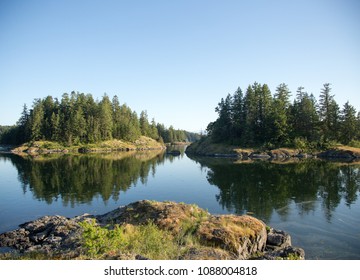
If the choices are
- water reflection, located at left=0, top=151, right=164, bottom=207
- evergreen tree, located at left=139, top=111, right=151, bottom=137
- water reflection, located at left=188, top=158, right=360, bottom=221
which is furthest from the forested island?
evergreen tree, located at left=139, top=111, right=151, bottom=137

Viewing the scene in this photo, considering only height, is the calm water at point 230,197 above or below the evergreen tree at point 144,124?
below

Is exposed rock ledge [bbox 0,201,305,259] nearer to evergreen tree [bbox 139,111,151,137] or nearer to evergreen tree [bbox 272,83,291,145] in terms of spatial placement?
evergreen tree [bbox 272,83,291,145]

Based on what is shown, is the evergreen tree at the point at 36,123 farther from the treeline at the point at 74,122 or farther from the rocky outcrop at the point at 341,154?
the rocky outcrop at the point at 341,154

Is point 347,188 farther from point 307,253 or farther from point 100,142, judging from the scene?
point 100,142

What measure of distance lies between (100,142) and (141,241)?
131m

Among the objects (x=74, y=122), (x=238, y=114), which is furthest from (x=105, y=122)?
(x=238, y=114)

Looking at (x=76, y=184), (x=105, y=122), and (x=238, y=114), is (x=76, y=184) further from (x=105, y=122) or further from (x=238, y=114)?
(x=105, y=122)

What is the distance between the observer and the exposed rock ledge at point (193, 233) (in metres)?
14.9

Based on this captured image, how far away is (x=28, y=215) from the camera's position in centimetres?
2739

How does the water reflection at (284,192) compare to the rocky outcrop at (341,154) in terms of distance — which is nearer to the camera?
the water reflection at (284,192)

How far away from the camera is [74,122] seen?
5037 inches

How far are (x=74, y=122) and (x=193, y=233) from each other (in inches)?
4888

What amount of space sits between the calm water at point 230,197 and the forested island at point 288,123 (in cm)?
4474

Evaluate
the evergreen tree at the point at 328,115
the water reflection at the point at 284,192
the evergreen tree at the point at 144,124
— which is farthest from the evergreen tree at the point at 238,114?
the evergreen tree at the point at 144,124
